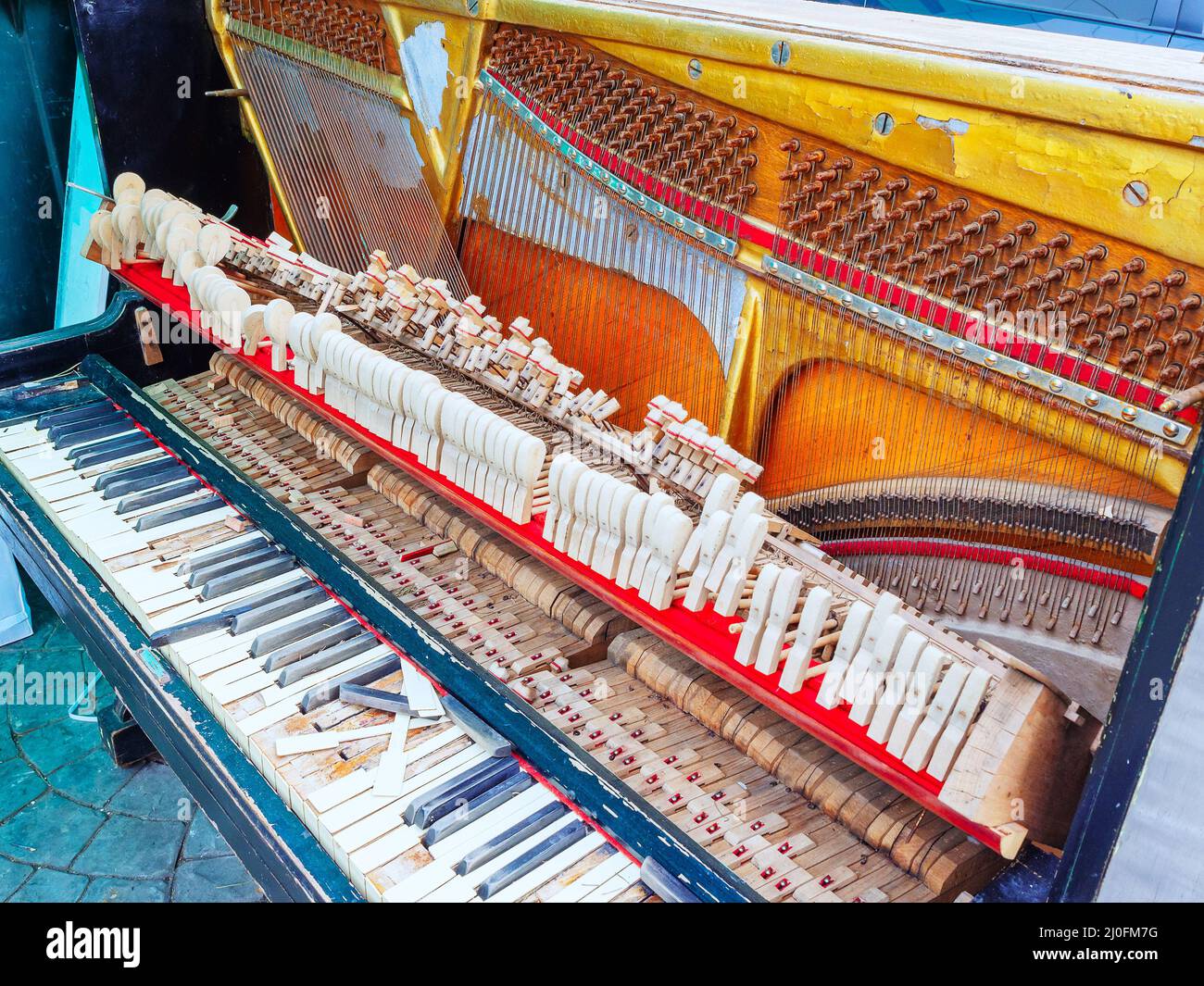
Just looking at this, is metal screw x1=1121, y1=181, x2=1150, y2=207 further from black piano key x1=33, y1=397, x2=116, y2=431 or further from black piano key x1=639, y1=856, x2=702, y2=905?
black piano key x1=33, y1=397, x2=116, y2=431

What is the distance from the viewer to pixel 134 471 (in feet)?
14.2

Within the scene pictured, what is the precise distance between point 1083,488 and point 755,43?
1428mm

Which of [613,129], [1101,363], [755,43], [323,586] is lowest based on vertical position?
[323,586]

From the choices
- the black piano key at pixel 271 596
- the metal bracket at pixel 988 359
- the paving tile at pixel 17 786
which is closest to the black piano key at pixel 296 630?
the black piano key at pixel 271 596

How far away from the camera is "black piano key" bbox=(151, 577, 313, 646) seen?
3367mm

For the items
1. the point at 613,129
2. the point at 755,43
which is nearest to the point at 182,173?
the point at 613,129

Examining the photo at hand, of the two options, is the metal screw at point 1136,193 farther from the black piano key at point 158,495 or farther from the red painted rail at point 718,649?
the black piano key at point 158,495

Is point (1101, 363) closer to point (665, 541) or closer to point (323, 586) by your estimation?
point (665, 541)

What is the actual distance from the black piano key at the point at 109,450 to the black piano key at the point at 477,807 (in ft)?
8.50

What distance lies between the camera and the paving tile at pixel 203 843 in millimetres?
4898

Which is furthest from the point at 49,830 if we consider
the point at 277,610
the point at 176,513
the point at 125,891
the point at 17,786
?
the point at 277,610

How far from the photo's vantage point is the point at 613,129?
10.9 ft

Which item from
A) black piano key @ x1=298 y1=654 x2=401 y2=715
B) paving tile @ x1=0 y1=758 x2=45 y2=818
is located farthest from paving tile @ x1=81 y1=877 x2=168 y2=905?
black piano key @ x1=298 y1=654 x2=401 y2=715

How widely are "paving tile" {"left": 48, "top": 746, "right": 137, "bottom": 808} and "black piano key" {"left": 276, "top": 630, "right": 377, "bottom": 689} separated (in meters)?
2.63
